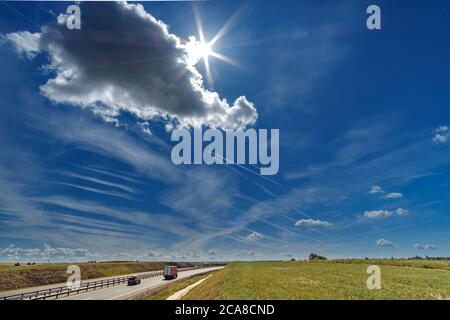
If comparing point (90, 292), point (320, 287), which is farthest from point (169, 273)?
point (320, 287)

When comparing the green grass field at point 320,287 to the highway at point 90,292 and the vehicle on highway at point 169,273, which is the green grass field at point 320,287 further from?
the vehicle on highway at point 169,273

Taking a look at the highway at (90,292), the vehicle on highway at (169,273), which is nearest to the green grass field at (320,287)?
the highway at (90,292)

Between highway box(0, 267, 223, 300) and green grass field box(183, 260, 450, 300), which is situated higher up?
green grass field box(183, 260, 450, 300)

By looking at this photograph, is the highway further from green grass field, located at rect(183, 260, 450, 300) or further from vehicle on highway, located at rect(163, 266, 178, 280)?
vehicle on highway, located at rect(163, 266, 178, 280)

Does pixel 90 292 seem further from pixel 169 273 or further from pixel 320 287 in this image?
pixel 320 287

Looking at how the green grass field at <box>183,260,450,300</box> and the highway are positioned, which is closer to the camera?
the green grass field at <box>183,260,450,300</box>

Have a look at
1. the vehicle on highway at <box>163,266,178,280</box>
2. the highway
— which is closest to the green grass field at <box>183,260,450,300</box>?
the highway

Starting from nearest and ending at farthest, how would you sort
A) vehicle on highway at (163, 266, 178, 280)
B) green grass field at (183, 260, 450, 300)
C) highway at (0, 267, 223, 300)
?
green grass field at (183, 260, 450, 300)
highway at (0, 267, 223, 300)
vehicle on highway at (163, 266, 178, 280)

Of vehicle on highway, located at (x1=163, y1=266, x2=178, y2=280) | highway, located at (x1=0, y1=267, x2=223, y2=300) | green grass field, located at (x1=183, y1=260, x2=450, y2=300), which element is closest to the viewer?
green grass field, located at (x1=183, y1=260, x2=450, y2=300)
